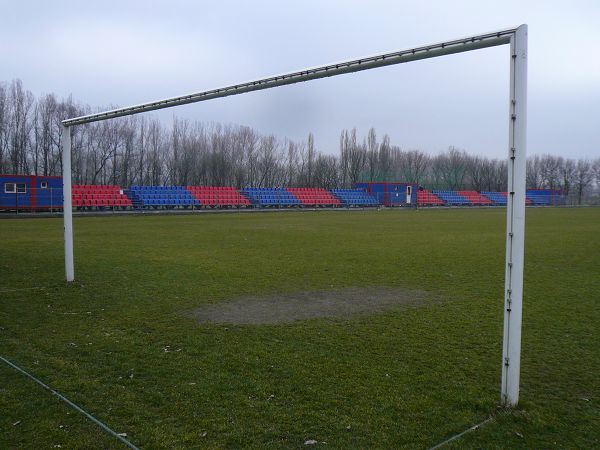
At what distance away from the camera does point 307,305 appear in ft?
28.3

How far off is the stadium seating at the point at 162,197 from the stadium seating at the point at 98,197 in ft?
7.01

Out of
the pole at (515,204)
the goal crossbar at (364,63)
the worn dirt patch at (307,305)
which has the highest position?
the goal crossbar at (364,63)

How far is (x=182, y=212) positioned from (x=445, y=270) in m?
37.2

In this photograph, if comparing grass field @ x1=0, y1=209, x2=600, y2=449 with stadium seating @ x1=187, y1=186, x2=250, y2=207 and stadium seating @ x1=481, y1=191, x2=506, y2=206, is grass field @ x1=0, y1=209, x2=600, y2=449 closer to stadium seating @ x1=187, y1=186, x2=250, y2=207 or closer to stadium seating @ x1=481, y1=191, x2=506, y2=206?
stadium seating @ x1=187, y1=186, x2=250, y2=207

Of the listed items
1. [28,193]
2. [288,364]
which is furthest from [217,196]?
[288,364]

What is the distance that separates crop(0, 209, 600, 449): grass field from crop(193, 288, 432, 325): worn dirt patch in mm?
300

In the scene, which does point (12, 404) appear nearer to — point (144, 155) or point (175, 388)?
point (175, 388)

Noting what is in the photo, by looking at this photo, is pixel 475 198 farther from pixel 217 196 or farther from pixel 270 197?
pixel 217 196

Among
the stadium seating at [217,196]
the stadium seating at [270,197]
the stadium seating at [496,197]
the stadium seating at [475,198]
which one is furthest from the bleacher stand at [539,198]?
the stadium seating at [217,196]

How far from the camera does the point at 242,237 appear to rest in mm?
21797

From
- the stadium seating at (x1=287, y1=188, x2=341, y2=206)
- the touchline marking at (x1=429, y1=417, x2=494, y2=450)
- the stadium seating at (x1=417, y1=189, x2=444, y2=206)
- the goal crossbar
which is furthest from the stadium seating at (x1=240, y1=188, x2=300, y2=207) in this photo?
the touchline marking at (x1=429, y1=417, x2=494, y2=450)

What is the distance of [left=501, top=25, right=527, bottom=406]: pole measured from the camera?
4184mm

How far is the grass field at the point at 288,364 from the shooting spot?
3.93 meters

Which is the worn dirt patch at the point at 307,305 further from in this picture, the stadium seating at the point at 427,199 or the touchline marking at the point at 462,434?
the stadium seating at the point at 427,199
